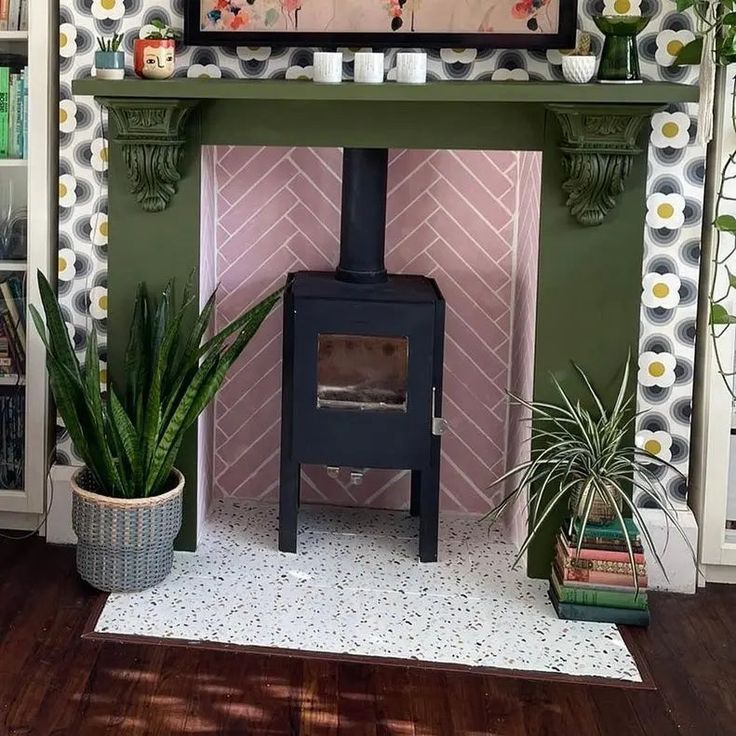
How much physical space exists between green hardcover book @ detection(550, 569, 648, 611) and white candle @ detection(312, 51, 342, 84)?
1.50m

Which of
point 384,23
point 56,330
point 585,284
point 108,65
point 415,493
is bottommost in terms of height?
point 415,493

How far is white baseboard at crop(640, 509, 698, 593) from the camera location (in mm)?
3318

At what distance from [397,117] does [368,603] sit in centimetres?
135

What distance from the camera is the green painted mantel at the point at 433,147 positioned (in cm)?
306

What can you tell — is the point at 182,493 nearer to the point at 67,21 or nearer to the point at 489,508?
the point at 489,508

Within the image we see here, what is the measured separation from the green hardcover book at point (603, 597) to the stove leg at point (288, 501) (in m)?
0.84

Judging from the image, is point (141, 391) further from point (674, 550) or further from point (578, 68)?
point (674, 550)

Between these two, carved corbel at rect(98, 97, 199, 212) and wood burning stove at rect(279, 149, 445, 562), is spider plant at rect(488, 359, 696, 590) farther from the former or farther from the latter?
carved corbel at rect(98, 97, 199, 212)

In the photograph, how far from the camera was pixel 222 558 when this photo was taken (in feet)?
11.2

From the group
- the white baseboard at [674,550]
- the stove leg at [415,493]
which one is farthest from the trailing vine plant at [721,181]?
the stove leg at [415,493]

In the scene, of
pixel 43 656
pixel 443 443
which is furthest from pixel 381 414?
pixel 43 656

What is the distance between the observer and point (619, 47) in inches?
118

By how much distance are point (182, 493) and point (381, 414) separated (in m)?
0.62

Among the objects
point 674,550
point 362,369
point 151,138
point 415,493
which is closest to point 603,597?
point 674,550
